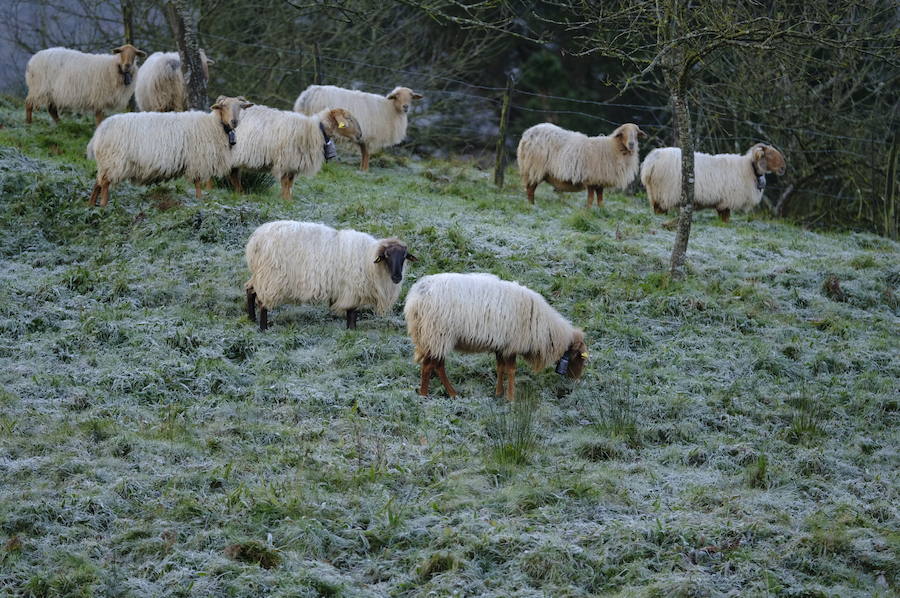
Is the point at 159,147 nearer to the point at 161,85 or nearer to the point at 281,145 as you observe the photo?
the point at 281,145

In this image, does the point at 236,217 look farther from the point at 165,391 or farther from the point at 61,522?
the point at 61,522

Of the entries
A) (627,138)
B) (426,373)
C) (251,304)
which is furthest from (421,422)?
(627,138)

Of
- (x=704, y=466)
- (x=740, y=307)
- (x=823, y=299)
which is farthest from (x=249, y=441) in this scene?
(x=823, y=299)

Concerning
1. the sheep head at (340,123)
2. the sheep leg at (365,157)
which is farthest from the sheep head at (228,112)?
the sheep leg at (365,157)

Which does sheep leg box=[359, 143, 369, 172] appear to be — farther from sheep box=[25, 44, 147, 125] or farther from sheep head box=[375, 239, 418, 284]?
sheep head box=[375, 239, 418, 284]

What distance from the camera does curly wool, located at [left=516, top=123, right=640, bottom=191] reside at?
15.5 m

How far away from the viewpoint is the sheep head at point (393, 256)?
9.73 metres

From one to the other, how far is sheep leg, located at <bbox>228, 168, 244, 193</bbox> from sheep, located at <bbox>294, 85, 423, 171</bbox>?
318cm

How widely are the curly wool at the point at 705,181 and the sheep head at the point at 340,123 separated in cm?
466

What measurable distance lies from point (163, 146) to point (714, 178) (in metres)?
8.29

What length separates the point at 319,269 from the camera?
32.4 feet

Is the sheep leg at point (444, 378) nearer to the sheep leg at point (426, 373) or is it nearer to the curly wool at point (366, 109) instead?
the sheep leg at point (426, 373)

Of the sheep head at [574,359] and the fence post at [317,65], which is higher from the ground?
the fence post at [317,65]

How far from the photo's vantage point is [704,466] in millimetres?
7570
